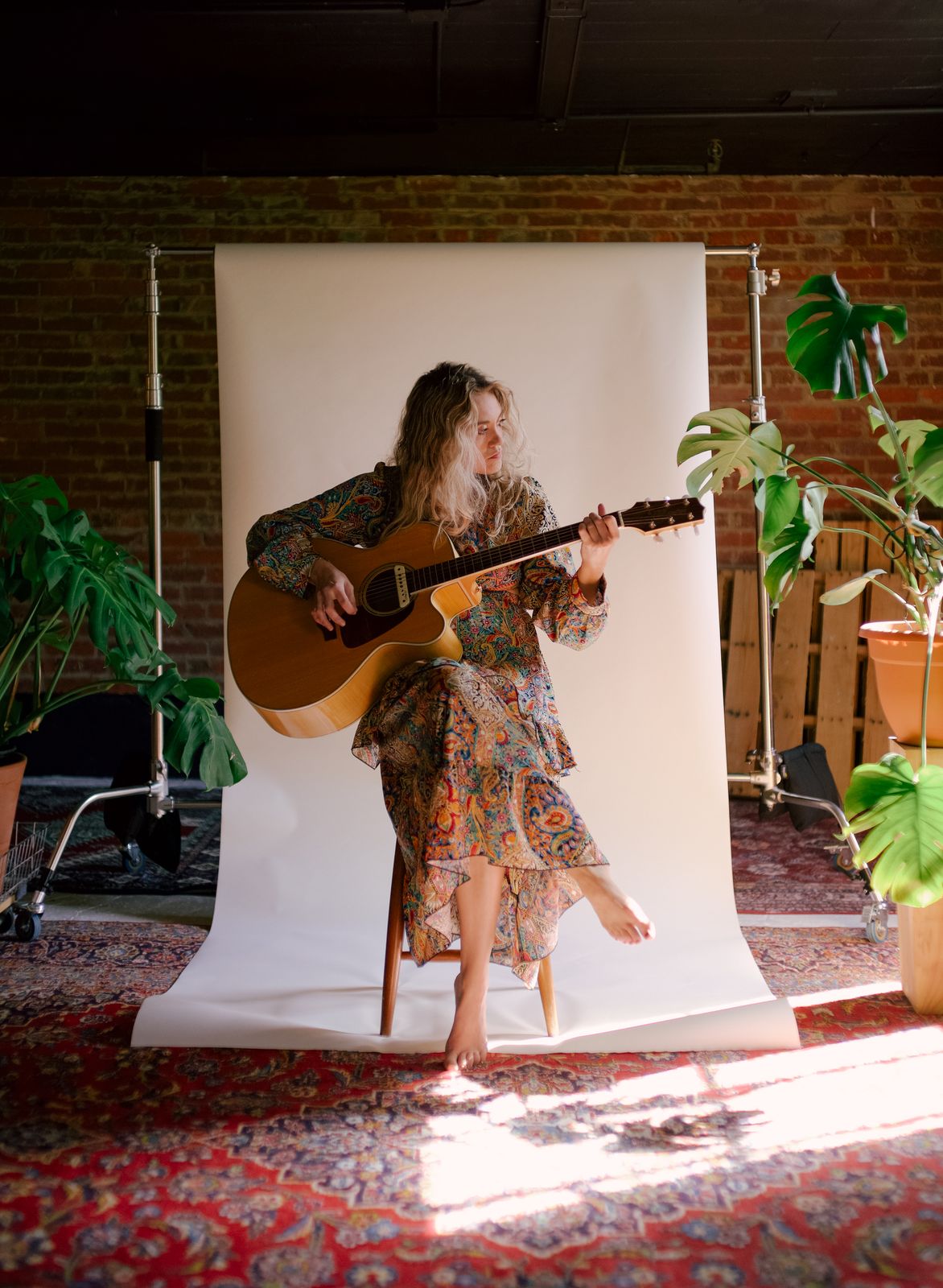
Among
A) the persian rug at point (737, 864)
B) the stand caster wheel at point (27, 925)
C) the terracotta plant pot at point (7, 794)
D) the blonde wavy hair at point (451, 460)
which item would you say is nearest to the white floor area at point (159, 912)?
the persian rug at point (737, 864)

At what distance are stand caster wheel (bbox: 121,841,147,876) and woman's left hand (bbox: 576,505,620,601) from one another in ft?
6.03

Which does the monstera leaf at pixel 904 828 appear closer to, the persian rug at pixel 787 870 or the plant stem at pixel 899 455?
the plant stem at pixel 899 455

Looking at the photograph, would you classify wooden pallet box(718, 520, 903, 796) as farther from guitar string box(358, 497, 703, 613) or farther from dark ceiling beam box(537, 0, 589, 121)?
guitar string box(358, 497, 703, 613)

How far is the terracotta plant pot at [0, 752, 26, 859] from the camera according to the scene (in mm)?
→ 2656

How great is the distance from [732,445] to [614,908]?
3.28 ft

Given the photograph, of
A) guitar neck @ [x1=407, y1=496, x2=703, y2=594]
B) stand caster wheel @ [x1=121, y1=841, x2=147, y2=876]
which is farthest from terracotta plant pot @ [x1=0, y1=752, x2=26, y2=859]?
guitar neck @ [x1=407, y1=496, x2=703, y2=594]

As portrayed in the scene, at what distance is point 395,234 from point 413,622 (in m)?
3.04

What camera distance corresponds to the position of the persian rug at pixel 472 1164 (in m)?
1.41

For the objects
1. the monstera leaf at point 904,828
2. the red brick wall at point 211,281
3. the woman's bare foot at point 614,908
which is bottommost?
the woman's bare foot at point 614,908

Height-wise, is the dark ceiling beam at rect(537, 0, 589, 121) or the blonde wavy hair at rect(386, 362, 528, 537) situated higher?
the dark ceiling beam at rect(537, 0, 589, 121)

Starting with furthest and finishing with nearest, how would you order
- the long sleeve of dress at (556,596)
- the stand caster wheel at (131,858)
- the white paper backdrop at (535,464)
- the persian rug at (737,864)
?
the stand caster wheel at (131,858) < the persian rug at (737,864) < the white paper backdrop at (535,464) < the long sleeve of dress at (556,596)

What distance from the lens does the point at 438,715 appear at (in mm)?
2049

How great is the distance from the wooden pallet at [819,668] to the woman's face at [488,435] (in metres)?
2.50

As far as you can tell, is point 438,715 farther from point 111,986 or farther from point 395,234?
point 395,234
